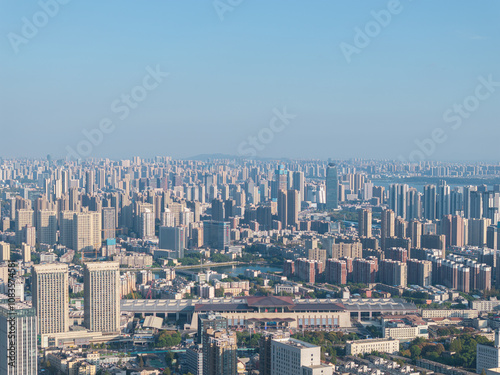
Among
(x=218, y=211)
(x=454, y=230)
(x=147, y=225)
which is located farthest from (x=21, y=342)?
(x=218, y=211)

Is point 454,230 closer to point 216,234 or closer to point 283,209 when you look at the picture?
point 216,234

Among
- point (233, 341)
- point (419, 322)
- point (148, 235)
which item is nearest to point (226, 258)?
point (148, 235)

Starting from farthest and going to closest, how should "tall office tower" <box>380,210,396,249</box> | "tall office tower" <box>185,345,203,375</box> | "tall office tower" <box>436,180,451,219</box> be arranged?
"tall office tower" <box>436,180,451,219</box> → "tall office tower" <box>380,210,396,249</box> → "tall office tower" <box>185,345,203,375</box>

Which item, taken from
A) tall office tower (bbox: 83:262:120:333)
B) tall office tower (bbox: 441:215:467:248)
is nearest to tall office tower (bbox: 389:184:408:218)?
tall office tower (bbox: 441:215:467:248)

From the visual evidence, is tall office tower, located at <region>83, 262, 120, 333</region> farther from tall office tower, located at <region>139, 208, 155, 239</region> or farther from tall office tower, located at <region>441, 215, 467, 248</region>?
tall office tower, located at <region>441, 215, 467, 248</region>

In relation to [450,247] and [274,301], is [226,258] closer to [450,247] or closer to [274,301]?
[450,247]

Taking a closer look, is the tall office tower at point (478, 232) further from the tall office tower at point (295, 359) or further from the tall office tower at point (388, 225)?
the tall office tower at point (295, 359)
